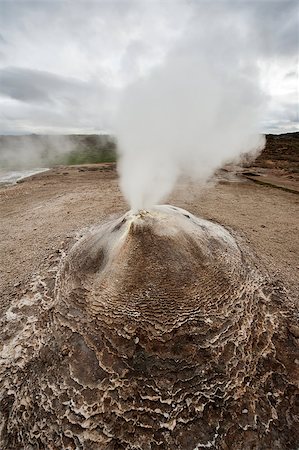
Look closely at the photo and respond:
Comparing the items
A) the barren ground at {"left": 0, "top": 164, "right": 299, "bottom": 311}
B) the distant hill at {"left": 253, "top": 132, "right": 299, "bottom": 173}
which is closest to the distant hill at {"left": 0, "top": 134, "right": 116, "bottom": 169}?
the distant hill at {"left": 253, "top": 132, "right": 299, "bottom": 173}

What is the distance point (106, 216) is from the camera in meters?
8.00

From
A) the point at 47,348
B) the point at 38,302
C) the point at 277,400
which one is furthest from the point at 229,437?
the point at 38,302

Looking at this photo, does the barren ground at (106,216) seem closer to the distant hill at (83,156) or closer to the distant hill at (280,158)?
the distant hill at (83,156)

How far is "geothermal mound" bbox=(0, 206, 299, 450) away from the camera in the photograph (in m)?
2.89

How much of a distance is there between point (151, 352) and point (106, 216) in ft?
16.5

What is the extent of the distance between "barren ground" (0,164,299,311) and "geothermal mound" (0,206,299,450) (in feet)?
2.86

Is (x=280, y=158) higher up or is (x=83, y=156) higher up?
(x=280, y=158)

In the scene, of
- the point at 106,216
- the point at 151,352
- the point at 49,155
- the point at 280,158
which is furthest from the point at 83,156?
the point at 151,352

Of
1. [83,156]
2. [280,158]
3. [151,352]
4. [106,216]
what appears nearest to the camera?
[151,352]

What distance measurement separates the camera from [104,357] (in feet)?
11.3

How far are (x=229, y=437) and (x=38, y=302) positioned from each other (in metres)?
3.09

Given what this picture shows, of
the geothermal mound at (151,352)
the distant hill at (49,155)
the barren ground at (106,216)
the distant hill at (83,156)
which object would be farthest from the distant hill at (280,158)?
the geothermal mound at (151,352)

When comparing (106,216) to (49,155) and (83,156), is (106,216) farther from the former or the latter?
(49,155)

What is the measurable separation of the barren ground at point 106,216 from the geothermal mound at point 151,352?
34.3 inches
